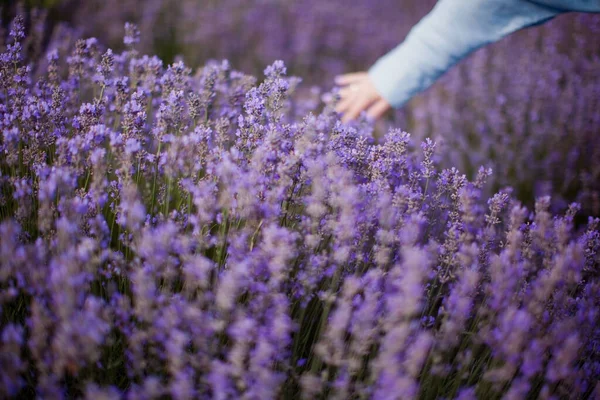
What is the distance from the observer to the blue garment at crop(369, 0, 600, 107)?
2.03 m

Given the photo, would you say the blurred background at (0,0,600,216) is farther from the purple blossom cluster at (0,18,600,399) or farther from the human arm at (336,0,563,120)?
the purple blossom cluster at (0,18,600,399)

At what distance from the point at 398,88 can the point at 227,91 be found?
2.59 feet

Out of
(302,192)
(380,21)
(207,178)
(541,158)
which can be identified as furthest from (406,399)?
(380,21)

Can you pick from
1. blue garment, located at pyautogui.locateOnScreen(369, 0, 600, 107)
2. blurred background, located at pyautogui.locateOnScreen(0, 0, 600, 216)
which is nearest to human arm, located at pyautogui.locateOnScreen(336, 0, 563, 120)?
blue garment, located at pyautogui.locateOnScreen(369, 0, 600, 107)

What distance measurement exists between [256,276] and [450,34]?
→ 4.67 ft

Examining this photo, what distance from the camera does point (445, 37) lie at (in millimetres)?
2115

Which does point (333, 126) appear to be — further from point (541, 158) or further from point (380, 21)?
point (380, 21)

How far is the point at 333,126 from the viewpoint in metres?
1.87

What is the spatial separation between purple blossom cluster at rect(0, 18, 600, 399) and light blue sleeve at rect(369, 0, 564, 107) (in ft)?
1.51

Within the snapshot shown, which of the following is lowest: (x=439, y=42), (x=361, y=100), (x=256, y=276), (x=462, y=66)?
(x=256, y=276)

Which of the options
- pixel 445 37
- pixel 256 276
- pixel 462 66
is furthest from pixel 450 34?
pixel 462 66

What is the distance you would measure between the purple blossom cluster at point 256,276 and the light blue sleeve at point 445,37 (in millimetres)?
459

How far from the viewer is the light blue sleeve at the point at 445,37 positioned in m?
2.04

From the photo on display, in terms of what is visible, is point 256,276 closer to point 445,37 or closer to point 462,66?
point 445,37
